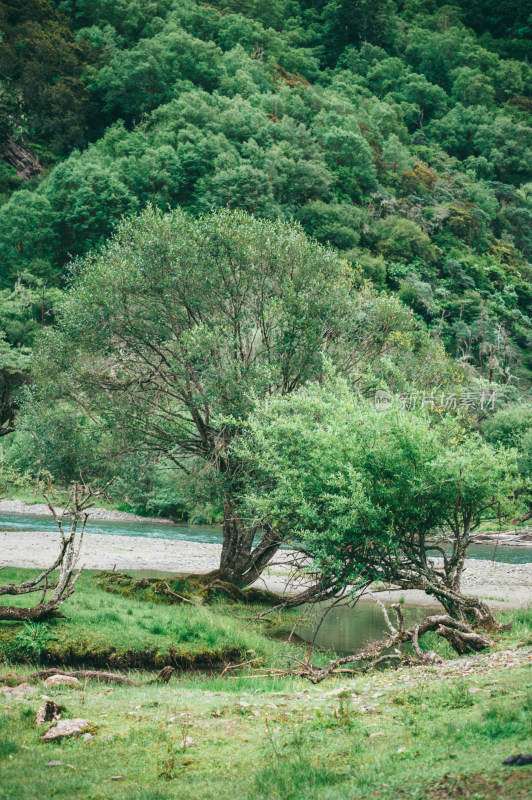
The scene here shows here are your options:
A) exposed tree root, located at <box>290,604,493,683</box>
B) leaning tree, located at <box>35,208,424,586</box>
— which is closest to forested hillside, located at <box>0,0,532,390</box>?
leaning tree, located at <box>35,208,424,586</box>

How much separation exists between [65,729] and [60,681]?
12.2 ft

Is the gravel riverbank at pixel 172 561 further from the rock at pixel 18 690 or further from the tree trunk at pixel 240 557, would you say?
the rock at pixel 18 690

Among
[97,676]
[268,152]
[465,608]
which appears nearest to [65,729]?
[97,676]

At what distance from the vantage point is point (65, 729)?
8.27 metres

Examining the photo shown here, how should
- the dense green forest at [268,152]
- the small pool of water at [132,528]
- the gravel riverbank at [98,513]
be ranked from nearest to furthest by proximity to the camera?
the small pool of water at [132,528], the gravel riverbank at [98,513], the dense green forest at [268,152]

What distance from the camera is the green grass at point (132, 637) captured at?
48.2 ft

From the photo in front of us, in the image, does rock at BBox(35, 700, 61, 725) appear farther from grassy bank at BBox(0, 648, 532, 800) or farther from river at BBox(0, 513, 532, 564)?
river at BBox(0, 513, 532, 564)

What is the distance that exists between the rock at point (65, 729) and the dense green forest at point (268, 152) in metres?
50.7

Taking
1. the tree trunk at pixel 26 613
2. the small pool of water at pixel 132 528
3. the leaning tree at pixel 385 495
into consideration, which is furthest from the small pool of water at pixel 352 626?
the small pool of water at pixel 132 528

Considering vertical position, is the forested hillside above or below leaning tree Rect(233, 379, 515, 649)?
above

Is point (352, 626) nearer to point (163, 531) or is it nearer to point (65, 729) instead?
point (65, 729)

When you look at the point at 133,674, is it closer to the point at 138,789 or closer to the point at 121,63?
the point at 138,789

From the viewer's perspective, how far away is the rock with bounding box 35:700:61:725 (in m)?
8.68

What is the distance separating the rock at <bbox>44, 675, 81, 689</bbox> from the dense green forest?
156ft
